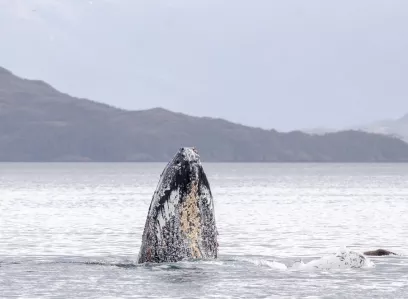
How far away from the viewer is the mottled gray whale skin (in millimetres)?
19438

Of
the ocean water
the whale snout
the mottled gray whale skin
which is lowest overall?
the ocean water

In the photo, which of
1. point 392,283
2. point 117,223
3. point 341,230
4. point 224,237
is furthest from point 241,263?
point 117,223

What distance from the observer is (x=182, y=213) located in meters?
19.5

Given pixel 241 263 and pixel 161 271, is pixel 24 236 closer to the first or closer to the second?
pixel 241 263

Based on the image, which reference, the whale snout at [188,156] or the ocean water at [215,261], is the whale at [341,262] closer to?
the ocean water at [215,261]

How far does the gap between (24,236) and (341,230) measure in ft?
49.5

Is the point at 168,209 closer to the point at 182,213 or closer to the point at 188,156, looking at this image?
the point at 182,213

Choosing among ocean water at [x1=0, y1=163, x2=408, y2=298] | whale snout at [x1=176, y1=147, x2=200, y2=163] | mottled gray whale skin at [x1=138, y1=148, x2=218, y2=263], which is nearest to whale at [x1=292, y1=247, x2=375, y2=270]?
ocean water at [x1=0, y1=163, x2=408, y2=298]

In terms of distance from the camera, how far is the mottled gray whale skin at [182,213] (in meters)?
19.4

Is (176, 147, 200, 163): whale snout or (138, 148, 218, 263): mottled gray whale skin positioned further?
(176, 147, 200, 163): whale snout

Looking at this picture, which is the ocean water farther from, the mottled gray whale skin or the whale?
the mottled gray whale skin

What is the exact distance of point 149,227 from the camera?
19469 mm

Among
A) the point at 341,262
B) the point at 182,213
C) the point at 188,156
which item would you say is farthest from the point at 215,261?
the point at 341,262

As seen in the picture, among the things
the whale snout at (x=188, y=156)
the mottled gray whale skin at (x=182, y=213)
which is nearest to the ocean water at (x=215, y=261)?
the mottled gray whale skin at (x=182, y=213)
